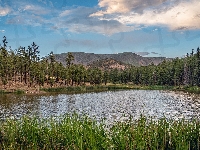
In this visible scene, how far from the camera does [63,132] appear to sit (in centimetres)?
1864

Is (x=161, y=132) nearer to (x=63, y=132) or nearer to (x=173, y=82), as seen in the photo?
(x=63, y=132)

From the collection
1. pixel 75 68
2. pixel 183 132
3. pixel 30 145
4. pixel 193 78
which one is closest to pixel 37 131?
pixel 30 145

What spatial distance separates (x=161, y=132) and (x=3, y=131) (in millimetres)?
13917

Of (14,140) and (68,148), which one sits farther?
(14,140)

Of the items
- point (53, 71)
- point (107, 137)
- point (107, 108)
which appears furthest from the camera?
point (53, 71)

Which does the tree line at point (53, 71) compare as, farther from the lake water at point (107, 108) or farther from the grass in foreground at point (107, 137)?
the grass in foreground at point (107, 137)

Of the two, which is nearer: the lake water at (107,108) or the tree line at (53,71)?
the lake water at (107,108)

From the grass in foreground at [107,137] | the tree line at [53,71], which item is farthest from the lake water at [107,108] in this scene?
the tree line at [53,71]

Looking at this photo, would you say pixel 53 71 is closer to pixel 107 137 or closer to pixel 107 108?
pixel 107 108

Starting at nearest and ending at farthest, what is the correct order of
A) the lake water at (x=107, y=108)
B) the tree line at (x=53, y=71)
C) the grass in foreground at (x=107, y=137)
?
the grass in foreground at (x=107, y=137), the lake water at (x=107, y=108), the tree line at (x=53, y=71)

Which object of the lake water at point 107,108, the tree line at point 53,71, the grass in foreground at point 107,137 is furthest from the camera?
the tree line at point 53,71

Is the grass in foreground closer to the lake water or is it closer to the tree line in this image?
the lake water

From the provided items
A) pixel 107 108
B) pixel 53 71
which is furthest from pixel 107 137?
pixel 53 71

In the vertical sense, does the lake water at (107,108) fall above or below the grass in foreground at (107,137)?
below
